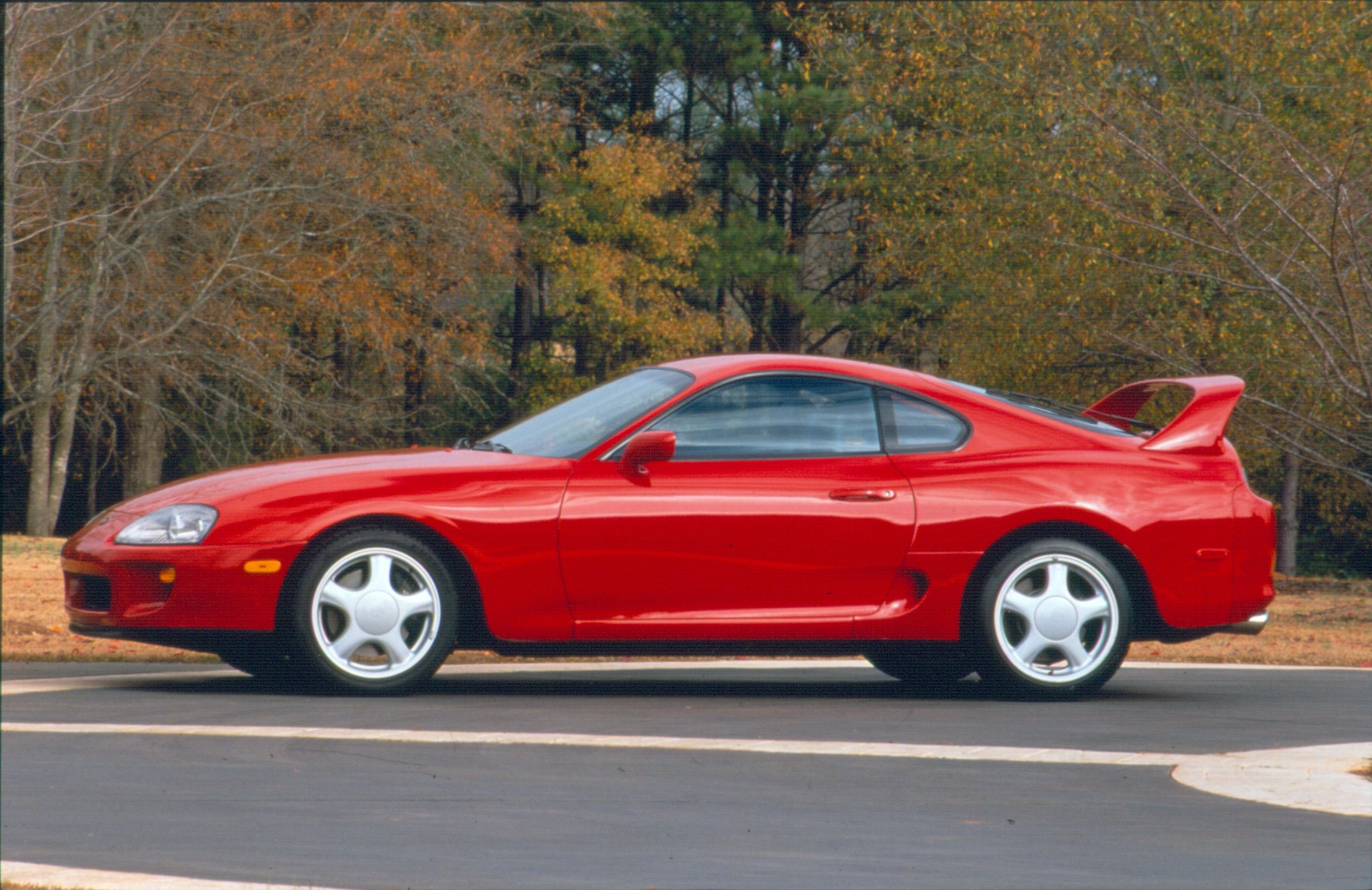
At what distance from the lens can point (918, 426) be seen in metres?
7.81

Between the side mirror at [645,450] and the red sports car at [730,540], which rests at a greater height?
the side mirror at [645,450]

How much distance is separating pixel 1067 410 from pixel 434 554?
2927mm

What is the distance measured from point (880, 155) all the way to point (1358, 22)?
30.8ft

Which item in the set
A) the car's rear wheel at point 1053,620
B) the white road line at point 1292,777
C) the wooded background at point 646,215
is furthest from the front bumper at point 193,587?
the wooded background at point 646,215

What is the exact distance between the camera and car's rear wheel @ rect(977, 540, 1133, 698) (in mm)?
7621

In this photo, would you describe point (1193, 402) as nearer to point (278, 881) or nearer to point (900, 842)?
point (900, 842)

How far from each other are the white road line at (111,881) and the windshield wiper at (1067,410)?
4.58 m

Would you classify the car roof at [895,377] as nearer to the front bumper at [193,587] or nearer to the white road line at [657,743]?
the white road line at [657,743]

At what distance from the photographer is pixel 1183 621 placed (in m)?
7.81

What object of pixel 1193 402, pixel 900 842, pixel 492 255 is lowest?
pixel 900 842

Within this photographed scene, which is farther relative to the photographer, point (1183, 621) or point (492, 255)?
point (492, 255)

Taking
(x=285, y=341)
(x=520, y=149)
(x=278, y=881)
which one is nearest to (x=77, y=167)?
(x=285, y=341)

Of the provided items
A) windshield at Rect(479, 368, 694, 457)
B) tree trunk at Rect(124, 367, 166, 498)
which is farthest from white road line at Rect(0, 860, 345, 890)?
tree trunk at Rect(124, 367, 166, 498)

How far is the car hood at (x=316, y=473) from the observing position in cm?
732
